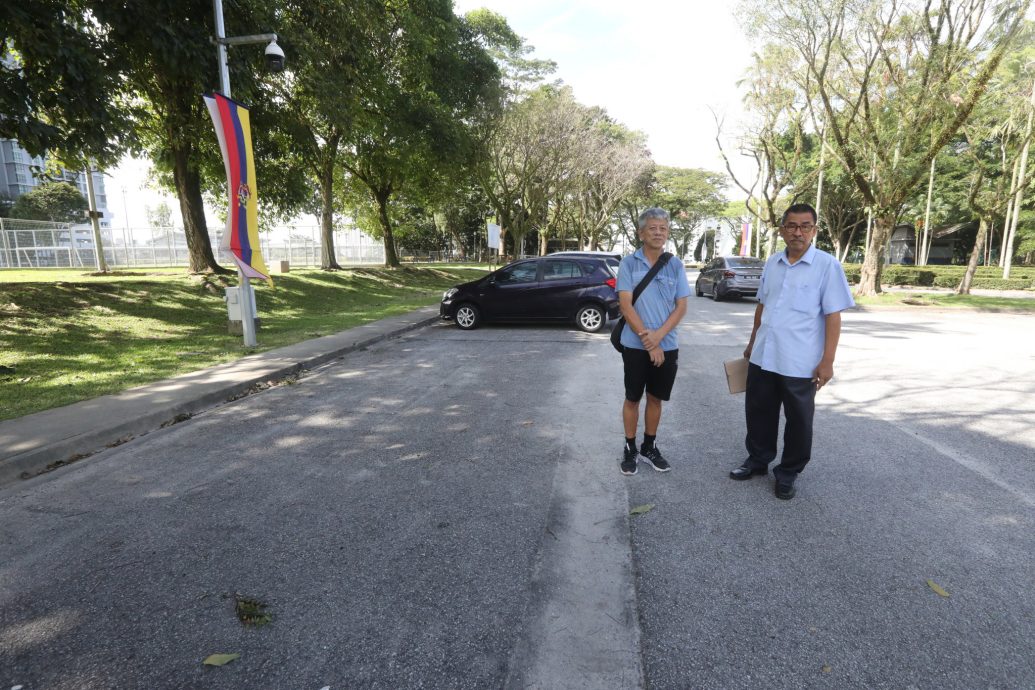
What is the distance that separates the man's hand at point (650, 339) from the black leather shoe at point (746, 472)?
110 centimetres

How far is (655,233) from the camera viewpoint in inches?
143

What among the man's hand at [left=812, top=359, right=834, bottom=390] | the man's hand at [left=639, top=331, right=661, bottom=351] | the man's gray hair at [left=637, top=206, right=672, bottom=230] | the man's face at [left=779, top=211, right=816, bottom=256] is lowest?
the man's hand at [left=812, top=359, right=834, bottom=390]

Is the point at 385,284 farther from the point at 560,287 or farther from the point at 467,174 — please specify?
the point at 560,287

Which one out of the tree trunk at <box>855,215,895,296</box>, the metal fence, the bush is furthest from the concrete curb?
the bush

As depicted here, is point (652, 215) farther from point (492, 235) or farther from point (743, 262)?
point (492, 235)

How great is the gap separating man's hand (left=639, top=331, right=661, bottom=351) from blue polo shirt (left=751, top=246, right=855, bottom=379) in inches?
29.4

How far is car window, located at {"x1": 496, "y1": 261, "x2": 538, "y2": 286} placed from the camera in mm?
11344

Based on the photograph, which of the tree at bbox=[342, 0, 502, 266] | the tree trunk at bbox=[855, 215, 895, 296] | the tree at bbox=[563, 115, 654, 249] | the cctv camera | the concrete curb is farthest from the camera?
the tree at bbox=[563, 115, 654, 249]

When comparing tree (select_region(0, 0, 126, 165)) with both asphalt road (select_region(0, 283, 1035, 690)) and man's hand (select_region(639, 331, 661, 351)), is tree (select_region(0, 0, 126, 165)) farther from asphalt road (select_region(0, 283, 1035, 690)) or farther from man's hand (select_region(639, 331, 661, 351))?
man's hand (select_region(639, 331, 661, 351))

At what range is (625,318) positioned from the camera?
3770 millimetres

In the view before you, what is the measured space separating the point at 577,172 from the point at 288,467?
99.0 feet

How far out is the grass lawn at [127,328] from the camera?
6443 millimetres

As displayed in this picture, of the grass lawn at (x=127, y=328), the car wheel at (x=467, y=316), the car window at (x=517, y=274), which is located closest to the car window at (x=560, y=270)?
the car window at (x=517, y=274)

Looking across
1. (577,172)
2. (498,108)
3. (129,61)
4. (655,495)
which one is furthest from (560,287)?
(577,172)
